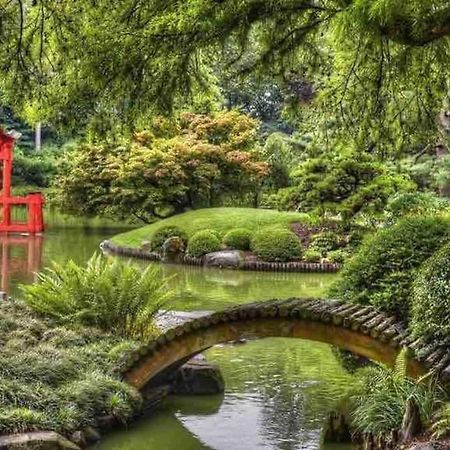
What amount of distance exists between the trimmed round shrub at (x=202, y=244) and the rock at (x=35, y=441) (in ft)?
47.1

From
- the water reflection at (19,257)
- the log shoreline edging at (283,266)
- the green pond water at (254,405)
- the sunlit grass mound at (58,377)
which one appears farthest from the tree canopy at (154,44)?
the log shoreline edging at (283,266)

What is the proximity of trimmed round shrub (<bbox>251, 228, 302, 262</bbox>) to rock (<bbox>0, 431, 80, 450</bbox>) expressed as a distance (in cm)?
1401

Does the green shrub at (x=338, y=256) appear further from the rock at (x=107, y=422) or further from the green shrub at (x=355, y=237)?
the rock at (x=107, y=422)

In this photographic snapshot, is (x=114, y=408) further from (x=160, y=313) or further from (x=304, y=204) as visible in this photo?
(x=304, y=204)

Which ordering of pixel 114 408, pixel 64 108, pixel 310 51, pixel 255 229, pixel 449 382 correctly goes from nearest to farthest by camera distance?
pixel 449 382 < pixel 64 108 < pixel 114 408 < pixel 310 51 < pixel 255 229

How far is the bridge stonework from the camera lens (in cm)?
618

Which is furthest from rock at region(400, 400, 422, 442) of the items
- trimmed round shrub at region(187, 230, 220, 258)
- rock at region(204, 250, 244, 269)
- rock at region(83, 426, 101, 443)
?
trimmed round shrub at region(187, 230, 220, 258)

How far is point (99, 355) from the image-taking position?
23.7ft

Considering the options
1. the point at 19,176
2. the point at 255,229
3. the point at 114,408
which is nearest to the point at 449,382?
the point at 114,408

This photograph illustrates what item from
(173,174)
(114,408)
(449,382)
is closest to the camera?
(449,382)

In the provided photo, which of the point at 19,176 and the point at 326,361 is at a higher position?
the point at 19,176

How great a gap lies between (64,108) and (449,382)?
350 centimetres

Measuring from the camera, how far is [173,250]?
67.1ft

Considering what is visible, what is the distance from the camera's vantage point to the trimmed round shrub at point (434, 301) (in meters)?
5.82
